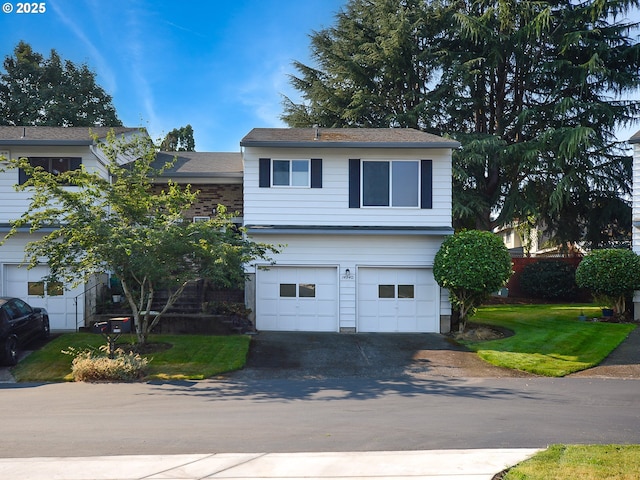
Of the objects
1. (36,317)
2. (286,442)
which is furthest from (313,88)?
(286,442)

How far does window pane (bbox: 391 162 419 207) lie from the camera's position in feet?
60.2

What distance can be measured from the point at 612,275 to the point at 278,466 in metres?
16.0

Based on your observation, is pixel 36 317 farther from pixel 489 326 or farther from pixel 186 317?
pixel 489 326

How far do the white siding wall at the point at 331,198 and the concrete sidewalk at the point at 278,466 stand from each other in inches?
453

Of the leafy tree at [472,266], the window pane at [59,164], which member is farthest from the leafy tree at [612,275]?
the window pane at [59,164]

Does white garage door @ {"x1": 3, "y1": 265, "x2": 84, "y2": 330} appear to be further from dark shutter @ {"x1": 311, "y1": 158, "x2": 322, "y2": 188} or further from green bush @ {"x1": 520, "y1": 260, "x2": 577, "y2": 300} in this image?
green bush @ {"x1": 520, "y1": 260, "x2": 577, "y2": 300}

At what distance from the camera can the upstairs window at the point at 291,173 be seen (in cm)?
1834

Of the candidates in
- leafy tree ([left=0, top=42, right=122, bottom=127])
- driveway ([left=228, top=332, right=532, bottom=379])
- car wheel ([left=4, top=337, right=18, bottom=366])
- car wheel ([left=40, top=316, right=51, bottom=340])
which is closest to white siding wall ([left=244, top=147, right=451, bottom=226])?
driveway ([left=228, top=332, right=532, bottom=379])

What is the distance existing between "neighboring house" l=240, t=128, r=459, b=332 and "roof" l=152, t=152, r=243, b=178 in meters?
2.55

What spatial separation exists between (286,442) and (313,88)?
2594cm

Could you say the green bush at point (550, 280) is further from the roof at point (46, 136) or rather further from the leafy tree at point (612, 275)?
the roof at point (46, 136)

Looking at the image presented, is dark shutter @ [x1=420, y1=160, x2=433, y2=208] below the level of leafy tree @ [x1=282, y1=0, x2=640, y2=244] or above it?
below

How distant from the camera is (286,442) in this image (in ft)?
25.4

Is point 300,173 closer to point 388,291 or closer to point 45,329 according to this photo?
point 388,291
